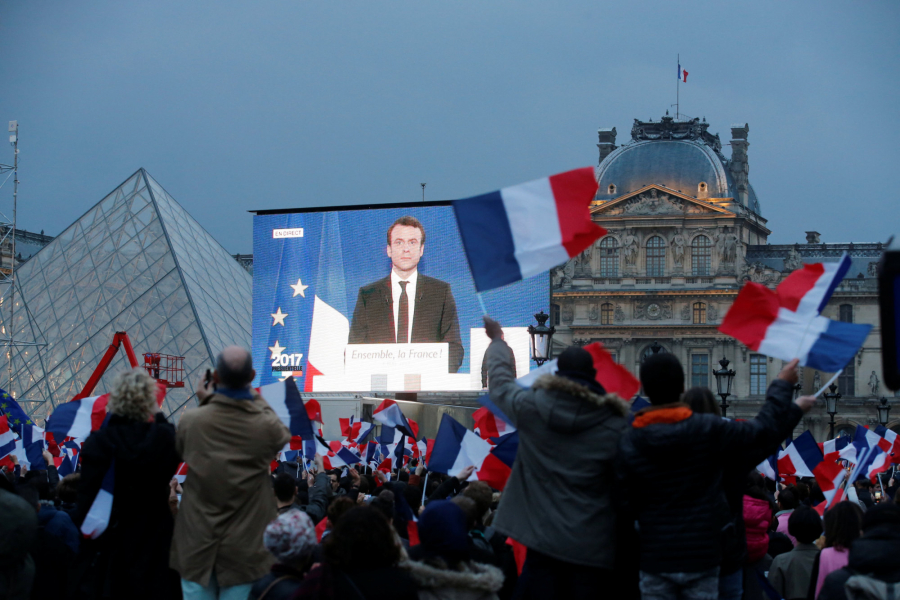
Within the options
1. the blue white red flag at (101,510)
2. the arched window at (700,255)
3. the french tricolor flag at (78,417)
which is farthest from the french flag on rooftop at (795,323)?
the arched window at (700,255)

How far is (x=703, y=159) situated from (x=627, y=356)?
9.20 metres

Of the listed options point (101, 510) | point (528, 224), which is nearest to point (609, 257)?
point (528, 224)

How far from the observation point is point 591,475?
4477mm

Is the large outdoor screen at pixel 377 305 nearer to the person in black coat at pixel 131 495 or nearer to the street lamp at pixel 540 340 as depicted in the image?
the street lamp at pixel 540 340

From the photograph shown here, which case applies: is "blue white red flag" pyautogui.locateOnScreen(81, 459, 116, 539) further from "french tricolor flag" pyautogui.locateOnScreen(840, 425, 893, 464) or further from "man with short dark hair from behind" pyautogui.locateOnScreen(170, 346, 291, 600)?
"french tricolor flag" pyautogui.locateOnScreen(840, 425, 893, 464)

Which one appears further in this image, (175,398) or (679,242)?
(679,242)

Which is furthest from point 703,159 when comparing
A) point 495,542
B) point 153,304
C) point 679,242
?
point 495,542

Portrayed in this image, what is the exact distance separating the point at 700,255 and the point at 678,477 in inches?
1725

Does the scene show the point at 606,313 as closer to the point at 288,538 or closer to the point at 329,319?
the point at 329,319

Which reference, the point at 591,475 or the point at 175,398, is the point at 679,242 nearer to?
the point at 175,398

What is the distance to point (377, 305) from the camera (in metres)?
28.3

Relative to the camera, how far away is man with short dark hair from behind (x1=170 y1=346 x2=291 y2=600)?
472 centimetres

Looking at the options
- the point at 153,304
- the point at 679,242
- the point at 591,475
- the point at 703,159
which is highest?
the point at 703,159

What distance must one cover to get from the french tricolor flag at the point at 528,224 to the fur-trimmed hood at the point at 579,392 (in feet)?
3.03
